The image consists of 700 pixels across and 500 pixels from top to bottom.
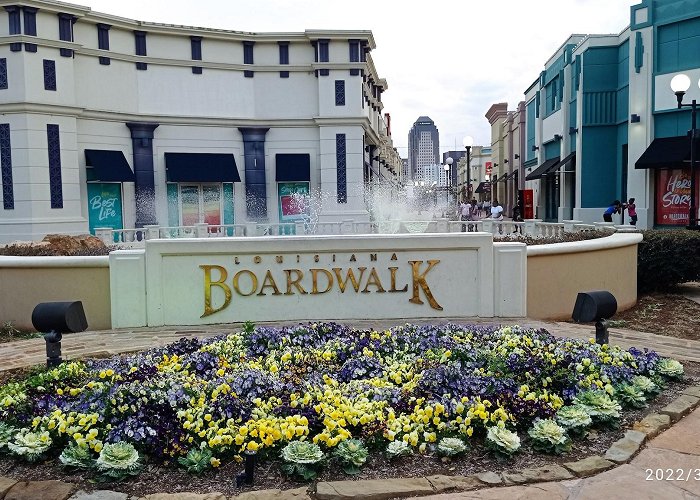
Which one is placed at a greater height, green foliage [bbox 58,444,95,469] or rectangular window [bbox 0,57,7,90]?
rectangular window [bbox 0,57,7,90]

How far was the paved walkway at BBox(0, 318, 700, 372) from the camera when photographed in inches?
312

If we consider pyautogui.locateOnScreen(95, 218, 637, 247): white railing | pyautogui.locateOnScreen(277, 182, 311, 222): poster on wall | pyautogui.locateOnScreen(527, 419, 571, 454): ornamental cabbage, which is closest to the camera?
pyautogui.locateOnScreen(527, 419, 571, 454): ornamental cabbage

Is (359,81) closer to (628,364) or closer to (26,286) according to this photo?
(26,286)

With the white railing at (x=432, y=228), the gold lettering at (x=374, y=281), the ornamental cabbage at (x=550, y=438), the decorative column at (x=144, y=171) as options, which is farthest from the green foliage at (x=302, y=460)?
the decorative column at (x=144, y=171)

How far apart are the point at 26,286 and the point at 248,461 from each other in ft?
22.5

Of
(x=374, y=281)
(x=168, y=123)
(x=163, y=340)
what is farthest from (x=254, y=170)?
(x=163, y=340)

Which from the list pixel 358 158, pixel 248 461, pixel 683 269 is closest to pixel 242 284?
pixel 248 461

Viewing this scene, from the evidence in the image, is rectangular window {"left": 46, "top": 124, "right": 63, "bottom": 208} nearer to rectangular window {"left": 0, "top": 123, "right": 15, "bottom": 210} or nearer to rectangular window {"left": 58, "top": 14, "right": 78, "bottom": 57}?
rectangular window {"left": 0, "top": 123, "right": 15, "bottom": 210}

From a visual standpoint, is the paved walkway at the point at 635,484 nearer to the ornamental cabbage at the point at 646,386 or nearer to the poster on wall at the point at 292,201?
the ornamental cabbage at the point at 646,386

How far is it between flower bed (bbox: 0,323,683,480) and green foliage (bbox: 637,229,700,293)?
6764 mm

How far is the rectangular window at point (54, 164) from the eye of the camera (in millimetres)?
24922

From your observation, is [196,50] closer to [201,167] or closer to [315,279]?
[201,167]

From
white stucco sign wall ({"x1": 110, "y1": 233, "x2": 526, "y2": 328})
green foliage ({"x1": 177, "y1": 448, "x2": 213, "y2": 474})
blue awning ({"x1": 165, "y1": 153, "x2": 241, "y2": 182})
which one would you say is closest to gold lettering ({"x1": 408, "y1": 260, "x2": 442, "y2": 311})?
white stucco sign wall ({"x1": 110, "y1": 233, "x2": 526, "y2": 328})

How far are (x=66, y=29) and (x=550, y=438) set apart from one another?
2576cm
